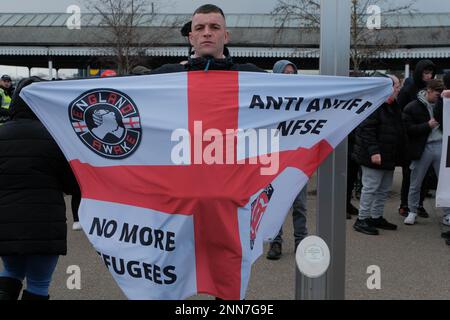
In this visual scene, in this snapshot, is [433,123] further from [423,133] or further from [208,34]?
[208,34]

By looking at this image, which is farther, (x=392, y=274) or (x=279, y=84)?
(x=392, y=274)

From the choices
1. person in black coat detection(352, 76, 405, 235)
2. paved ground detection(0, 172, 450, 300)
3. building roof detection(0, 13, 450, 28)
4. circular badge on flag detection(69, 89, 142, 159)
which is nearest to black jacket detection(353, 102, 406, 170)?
person in black coat detection(352, 76, 405, 235)

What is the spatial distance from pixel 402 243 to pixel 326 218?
128 inches

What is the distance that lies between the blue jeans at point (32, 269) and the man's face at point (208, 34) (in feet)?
4.83

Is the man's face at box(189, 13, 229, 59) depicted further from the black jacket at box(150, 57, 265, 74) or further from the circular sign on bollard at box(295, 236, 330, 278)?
the circular sign on bollard at box(295, 236, 330, 278)

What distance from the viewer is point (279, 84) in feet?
8.64

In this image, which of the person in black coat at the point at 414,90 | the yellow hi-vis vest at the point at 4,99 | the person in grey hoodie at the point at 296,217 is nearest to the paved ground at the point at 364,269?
the person in grey hoodie at the point at 296,217

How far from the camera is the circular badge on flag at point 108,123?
2562 millimetres

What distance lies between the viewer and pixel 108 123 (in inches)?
102

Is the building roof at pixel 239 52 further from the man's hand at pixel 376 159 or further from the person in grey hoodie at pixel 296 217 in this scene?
the person in grey hoodie at pixel 296 217

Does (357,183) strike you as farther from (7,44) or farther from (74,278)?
(7,44)

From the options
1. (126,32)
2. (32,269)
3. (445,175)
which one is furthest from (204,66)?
(126,32)
